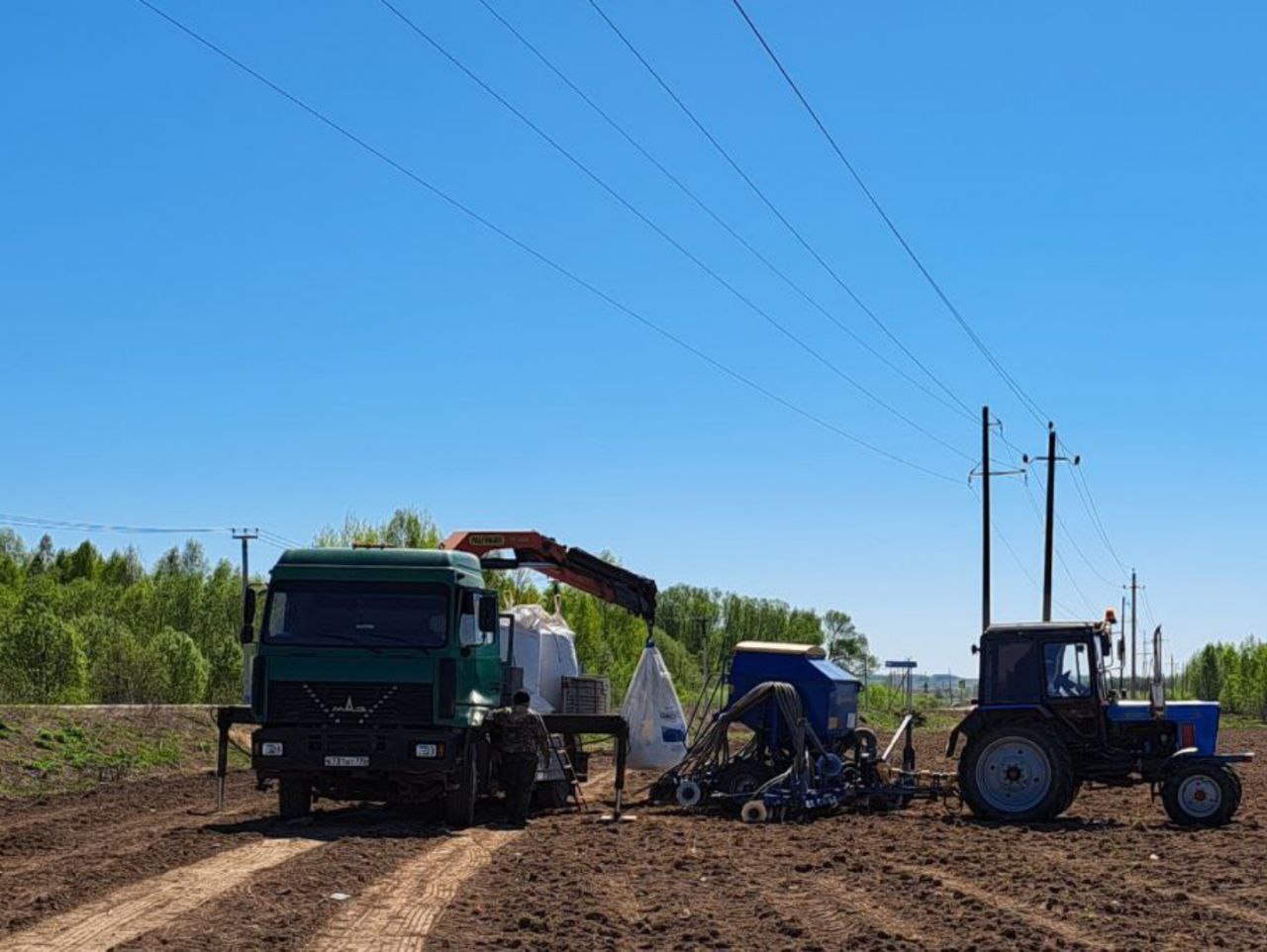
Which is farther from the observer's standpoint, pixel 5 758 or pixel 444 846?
pixel 5 758

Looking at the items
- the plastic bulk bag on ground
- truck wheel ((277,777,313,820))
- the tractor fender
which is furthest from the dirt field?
the plastic bulk bag on ground

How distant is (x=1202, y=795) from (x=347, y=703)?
1085cm

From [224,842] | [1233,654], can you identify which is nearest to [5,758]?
[224,842]

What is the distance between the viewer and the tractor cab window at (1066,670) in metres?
21.5

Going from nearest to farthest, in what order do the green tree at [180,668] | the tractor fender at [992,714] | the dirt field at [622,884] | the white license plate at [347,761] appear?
the dirt field at [622,884]
the white license plate at [347,761]
the tractor fender at [992,714]
the green tree at [180,668]

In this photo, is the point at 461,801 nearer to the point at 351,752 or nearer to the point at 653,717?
the point at 351,752

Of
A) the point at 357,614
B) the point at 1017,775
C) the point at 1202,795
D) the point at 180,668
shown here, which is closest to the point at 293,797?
the point at 357,614

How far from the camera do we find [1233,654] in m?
144

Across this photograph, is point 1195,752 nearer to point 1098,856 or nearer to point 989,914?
point 1098,856

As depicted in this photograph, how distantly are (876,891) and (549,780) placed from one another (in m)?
9.50

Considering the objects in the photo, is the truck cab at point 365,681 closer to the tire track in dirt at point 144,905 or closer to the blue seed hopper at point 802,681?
the tire track in dirt at point 144,905

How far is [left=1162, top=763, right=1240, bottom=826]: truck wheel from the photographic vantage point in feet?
66.3

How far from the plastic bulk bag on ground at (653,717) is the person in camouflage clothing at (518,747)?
6.44 m

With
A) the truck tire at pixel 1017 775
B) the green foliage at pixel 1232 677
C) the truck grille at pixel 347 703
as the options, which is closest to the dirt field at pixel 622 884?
the truck tire at pixel 1017 775
